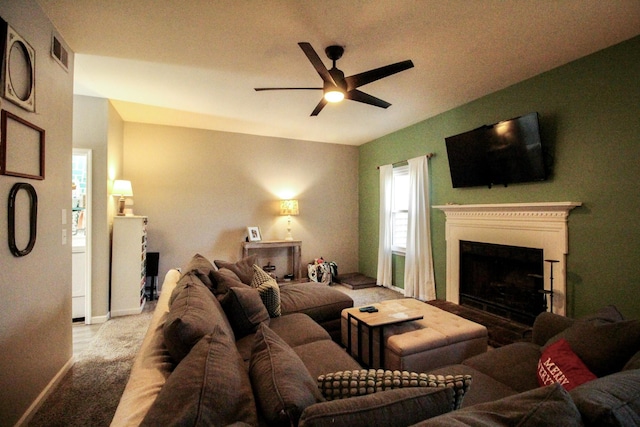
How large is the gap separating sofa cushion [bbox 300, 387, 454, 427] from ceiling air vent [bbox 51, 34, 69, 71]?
302 centimetres

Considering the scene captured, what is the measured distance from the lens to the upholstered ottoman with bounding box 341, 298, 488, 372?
203 cm

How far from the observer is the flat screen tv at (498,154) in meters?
2.95

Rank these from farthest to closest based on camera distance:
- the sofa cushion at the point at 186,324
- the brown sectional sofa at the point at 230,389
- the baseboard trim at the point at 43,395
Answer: the baseboard trim at the point at 43,395 → the sofa cushion at the point at 186,324 → the brown sectional sofa at the point at 230,389

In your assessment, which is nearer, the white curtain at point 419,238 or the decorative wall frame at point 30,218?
the decorative wall frame at point 30,218

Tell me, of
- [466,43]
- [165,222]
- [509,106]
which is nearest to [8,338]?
[165,222]

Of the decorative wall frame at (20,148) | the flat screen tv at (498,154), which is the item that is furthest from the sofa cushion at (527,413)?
the flat screen tv at (498,154)

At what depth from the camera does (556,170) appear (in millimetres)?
2889

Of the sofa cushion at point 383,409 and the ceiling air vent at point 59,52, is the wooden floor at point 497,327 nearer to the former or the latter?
the sofa cushion at point 383,409

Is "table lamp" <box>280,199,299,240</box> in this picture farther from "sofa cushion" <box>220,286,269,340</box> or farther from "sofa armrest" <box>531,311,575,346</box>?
"sofa armrest" <box>531,311,575,346</box>

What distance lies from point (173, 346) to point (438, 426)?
1005 mm

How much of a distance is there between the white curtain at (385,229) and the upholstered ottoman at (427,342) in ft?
8.55

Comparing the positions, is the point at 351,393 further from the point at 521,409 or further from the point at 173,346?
the point at 173,346

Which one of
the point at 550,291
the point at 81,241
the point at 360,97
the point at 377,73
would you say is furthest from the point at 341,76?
the point at 81,241

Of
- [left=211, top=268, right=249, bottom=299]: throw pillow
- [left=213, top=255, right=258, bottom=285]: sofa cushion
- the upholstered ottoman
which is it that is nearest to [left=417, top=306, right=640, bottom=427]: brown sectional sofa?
the upholstered ottoman
